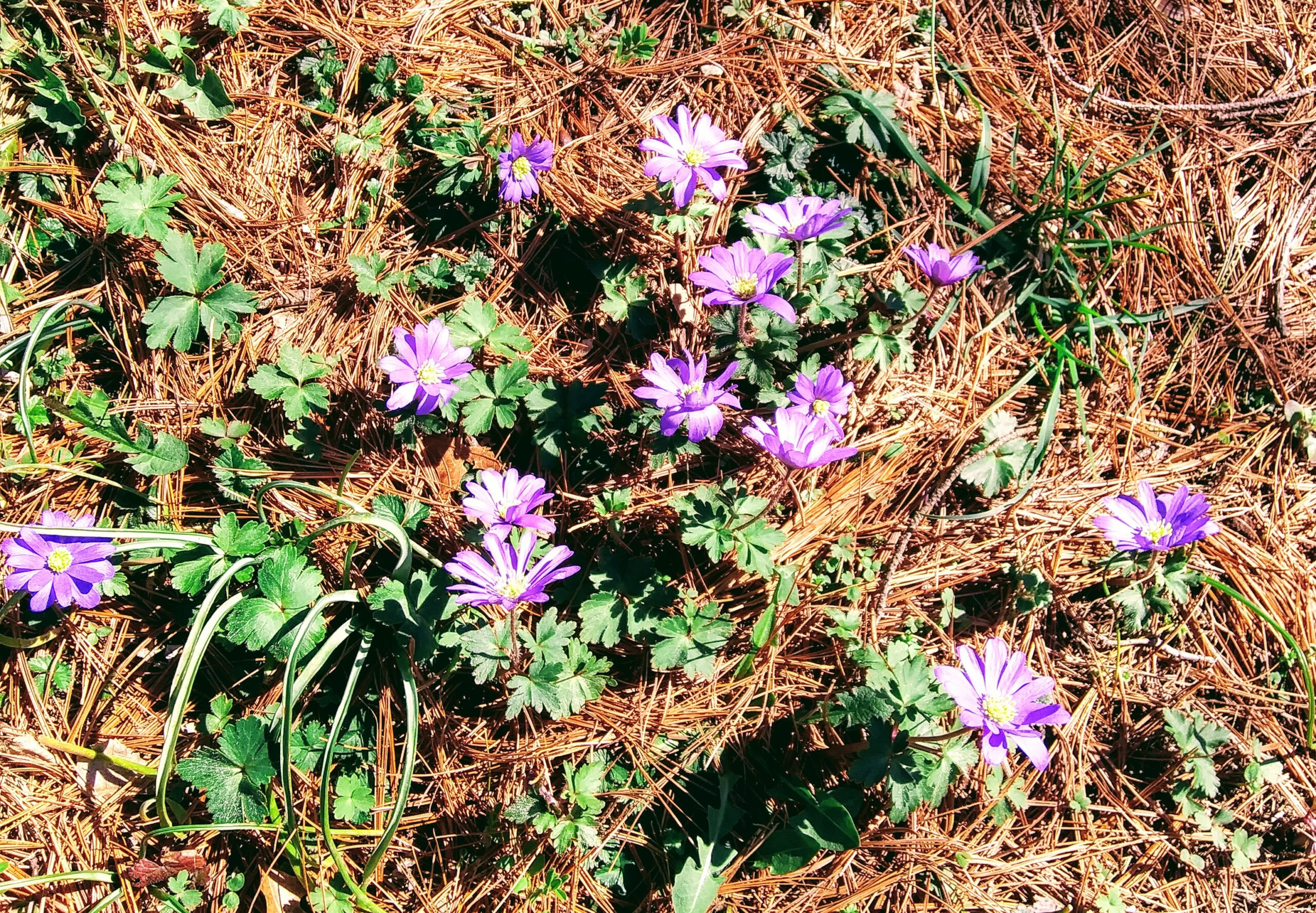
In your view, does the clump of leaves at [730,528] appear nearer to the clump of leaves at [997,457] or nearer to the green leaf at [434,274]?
the clump of leaves at [997,457]

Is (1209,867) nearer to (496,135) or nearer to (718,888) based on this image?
(718,888)

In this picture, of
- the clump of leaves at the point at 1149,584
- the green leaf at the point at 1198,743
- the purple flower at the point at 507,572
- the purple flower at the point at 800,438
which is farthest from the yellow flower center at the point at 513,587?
the green leaf at the point at 1198,743

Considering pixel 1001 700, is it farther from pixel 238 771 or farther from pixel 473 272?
pixel 238 771

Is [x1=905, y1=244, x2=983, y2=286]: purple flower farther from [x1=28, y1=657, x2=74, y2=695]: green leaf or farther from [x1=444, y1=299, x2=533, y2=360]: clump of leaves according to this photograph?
[x1=28, y1=657, x2=74, y2=695]: green leaf

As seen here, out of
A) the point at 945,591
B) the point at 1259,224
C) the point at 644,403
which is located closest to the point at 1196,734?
the point at 945,591

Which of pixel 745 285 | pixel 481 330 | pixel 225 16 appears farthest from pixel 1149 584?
pixel 225 16

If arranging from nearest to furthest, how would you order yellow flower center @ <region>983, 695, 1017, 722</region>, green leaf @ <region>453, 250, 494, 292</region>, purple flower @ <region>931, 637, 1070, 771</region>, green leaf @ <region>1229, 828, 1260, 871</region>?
1. purple flower @ <region>931, 637, 1070, 771</region>
2. yellow flower center @ <region>983, 695, 1017, 722</region>
3. green leaf @ <region>1229, 828, 1260, 871</region>
4. green leaf @ <region>453, 250, 494, 292</region>

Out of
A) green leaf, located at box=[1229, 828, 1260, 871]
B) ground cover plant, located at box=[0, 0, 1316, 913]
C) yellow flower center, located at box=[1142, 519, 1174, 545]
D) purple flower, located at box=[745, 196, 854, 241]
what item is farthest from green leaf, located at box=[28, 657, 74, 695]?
green leaf, located at box=[1229, 828, 1260, 871]
